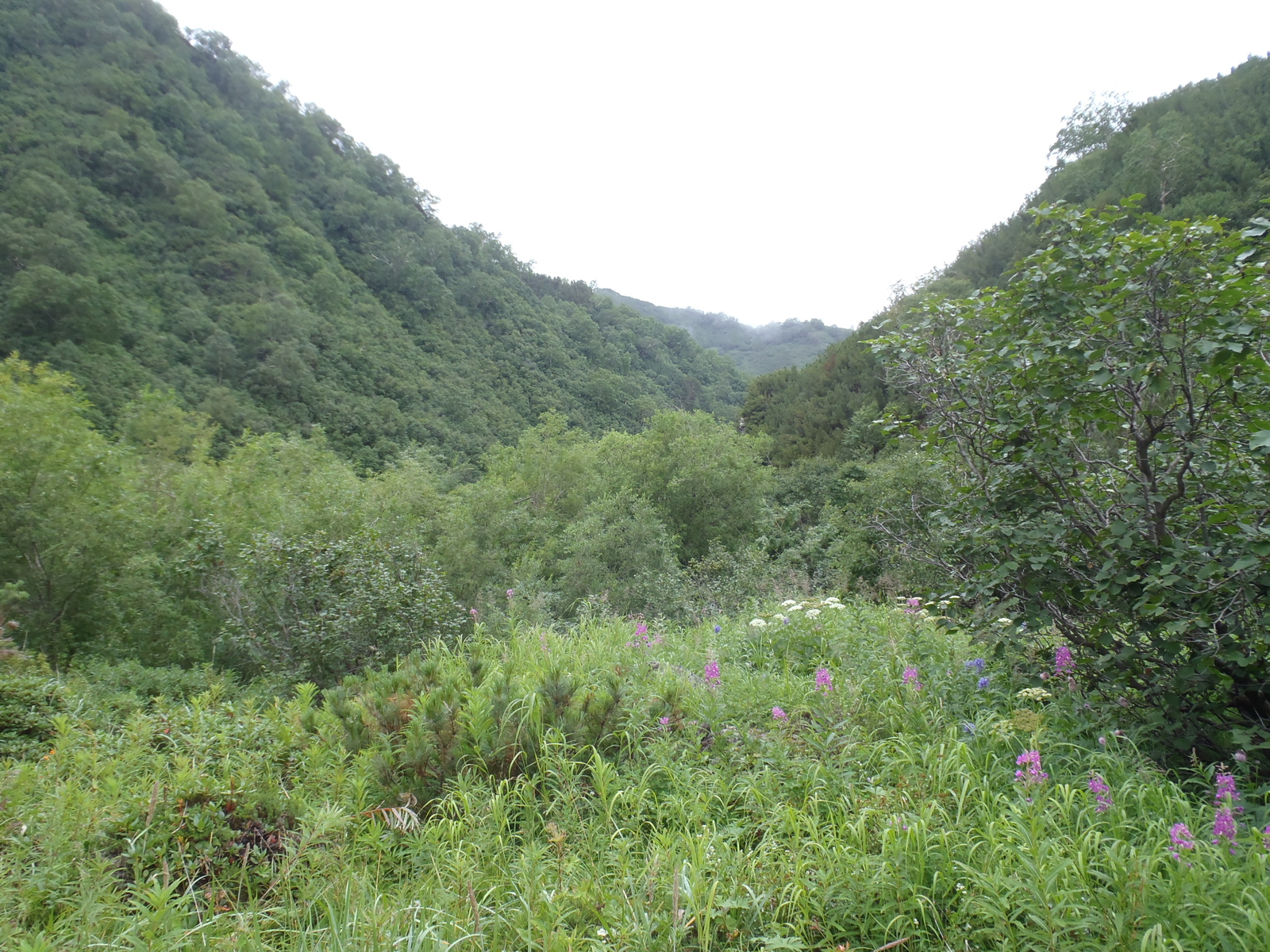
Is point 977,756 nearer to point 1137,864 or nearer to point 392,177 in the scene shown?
point 1137,864

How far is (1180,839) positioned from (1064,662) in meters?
1.11

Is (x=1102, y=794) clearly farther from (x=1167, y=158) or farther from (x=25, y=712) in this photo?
(x=1167, y=158)

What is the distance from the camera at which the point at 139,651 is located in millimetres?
9484

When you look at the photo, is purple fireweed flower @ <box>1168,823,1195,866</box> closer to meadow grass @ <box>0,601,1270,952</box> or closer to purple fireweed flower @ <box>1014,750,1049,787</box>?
meadow grass @ <box>0,601,1270,952</box>

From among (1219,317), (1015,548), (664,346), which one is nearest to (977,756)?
(1015,548)

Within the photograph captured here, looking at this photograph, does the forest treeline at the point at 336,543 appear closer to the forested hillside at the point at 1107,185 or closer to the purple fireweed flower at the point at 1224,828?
the purple fireweed flower at the point at 1224,828

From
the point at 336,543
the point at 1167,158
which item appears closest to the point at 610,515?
the point at 336,543

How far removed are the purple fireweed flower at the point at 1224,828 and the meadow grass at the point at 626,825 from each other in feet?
0.20

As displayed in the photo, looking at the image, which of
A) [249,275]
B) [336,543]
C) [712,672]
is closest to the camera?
[712,672]

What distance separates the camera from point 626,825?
2455 millimetres

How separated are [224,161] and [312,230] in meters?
7.75

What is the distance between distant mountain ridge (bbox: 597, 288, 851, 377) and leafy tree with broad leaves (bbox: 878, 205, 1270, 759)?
81089 mm

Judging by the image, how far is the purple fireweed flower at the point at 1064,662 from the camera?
268 cm

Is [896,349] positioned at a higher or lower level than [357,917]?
higher
